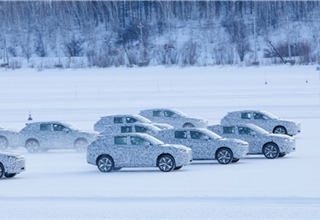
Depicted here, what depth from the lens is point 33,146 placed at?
3200 cm

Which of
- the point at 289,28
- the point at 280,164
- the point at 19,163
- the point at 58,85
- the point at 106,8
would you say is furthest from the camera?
the point at 106,8

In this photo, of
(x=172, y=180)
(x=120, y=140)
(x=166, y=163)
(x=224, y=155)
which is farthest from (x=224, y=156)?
(x=172, y=180)

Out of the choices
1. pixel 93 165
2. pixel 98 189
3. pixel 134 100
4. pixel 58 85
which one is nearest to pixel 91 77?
pixel 58 85

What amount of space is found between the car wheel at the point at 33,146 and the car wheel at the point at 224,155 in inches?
359

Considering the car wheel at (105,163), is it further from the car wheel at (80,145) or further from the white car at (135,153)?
the car wheel at (80,145)

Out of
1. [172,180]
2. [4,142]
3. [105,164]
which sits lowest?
[172,180]

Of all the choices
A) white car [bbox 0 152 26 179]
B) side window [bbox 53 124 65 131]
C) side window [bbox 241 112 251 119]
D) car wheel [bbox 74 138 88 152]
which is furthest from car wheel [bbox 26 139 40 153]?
side window [bbox 241 112 251 119]

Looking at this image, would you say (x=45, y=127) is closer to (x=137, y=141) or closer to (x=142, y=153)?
(x=137, y=141)

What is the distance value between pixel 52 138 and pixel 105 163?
7686 mm

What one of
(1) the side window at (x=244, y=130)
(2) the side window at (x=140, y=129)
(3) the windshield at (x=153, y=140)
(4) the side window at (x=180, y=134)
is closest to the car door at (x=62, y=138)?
(2) the side window at (x=140, y=129)

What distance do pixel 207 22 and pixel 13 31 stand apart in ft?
100

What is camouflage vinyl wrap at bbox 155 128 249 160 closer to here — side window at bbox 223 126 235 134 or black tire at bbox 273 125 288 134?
side window at bbox 223 126 235 134

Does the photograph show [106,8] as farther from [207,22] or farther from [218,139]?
[218,139]

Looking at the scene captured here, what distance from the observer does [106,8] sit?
433 ft
